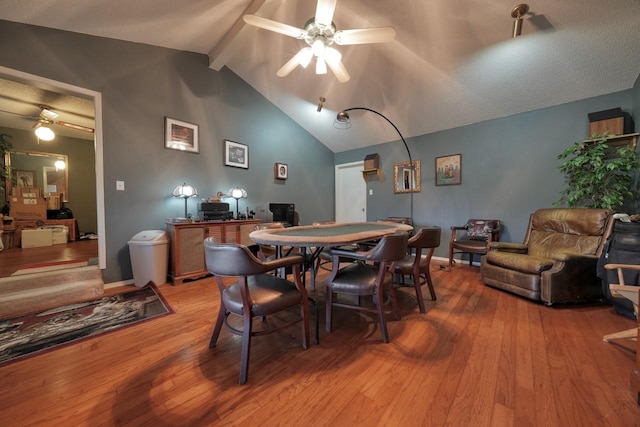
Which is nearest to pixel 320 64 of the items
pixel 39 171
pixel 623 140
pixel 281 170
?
pixel 281 170

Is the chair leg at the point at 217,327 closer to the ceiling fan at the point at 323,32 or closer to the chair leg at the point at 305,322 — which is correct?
the chair leg at the point at 305,322

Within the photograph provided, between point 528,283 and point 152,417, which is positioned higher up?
point 528,283

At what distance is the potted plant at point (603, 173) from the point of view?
2.32 m

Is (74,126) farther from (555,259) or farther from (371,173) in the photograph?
(555,259)

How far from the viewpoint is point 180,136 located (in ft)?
10.6

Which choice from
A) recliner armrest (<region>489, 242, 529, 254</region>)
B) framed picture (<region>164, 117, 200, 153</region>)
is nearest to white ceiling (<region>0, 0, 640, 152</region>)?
framed picture (<region>164, 117, 200, 153</region>)

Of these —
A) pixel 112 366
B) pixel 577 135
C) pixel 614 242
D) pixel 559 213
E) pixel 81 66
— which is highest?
pixel 81 66

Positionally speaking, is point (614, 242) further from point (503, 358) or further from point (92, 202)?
point (92, 202)

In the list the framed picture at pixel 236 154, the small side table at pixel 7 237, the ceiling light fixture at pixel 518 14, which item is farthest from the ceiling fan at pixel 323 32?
the small side table at pixel 7 237

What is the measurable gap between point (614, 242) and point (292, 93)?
14.5ft

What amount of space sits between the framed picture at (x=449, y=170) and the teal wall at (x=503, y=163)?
2.9 inches

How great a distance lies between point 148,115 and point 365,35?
283 centimetres

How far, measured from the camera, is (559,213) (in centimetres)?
274

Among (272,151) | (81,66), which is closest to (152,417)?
(81,66)
